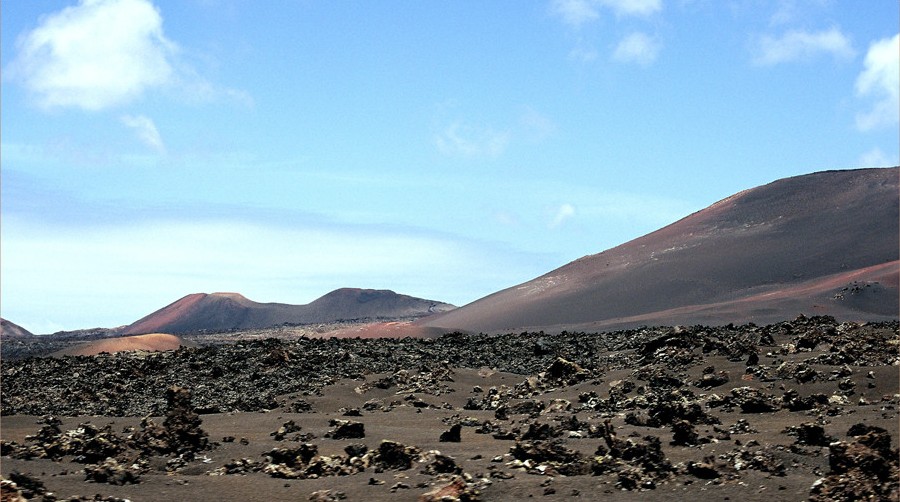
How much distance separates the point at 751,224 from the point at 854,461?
275ft

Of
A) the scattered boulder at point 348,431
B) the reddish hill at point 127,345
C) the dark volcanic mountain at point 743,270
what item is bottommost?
the scattered boulder at point 348,431

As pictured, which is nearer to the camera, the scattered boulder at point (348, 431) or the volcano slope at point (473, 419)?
the volcano slope at point (473, 419)

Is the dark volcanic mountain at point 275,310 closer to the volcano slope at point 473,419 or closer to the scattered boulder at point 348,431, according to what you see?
the volcano slope at point 473,419

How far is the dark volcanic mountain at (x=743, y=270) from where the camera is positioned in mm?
63000

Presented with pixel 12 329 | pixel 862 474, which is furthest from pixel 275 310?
pixel 862 474

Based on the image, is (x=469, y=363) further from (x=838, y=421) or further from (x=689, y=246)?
(x=689, y=246)

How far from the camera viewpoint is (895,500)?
34.7 feet

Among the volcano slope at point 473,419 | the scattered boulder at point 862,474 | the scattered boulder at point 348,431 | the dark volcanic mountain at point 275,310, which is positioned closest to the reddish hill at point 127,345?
the volcano slope at point 473,419

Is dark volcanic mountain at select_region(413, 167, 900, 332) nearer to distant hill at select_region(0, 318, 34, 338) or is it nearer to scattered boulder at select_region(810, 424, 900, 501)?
scattered boulder at select_region(810, 424, 900, 501)

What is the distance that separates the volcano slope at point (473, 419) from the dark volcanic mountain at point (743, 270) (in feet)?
106

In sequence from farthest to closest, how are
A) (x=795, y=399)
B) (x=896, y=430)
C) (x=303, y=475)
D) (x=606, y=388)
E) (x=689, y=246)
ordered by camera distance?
(x=689, y=246)
(x=606, y=388)
(x=795, y=399)
(x=896, y=430)
(x=303, y=475)

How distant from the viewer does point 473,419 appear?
64.4ft

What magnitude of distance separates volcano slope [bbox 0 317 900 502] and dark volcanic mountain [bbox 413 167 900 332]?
3226 centimetres

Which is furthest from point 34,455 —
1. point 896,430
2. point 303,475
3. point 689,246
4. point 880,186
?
point 880,186
